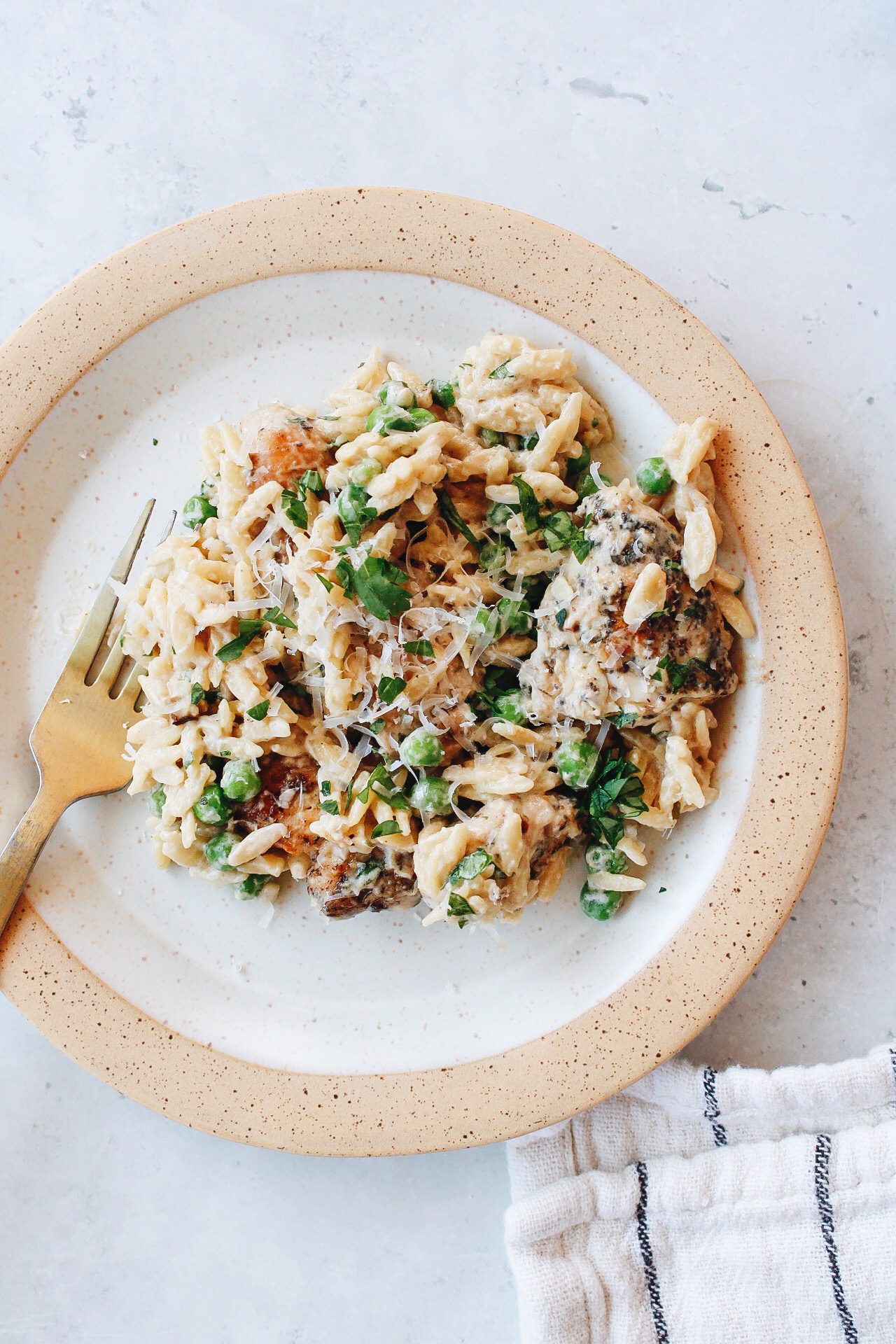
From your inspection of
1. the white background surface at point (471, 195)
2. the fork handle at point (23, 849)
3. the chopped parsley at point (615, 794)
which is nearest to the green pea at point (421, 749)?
the chopped parsley at point (615, 794)

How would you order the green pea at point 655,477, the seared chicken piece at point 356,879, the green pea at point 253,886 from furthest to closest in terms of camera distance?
the green pea at point 253,886 → the green pea at point 655,477 → the seared chicken piece at point 356,879

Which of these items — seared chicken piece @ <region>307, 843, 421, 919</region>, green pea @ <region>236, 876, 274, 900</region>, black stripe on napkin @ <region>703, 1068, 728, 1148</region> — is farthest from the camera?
black stripe on napkin @ <region>703, 1068, 728, 1148</region>

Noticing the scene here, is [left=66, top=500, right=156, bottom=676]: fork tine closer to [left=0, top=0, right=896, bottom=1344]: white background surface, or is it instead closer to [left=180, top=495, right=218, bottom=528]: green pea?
[left=180, top=495, right=218, bottom=528]: green pea

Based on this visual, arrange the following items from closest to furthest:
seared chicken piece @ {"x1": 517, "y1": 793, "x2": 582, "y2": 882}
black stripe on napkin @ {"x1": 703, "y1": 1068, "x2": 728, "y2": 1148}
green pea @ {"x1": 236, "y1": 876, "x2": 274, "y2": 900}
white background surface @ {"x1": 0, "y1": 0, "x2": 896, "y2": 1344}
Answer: seared chicken piece @ {"x1": 517, "y1": 793, "x2": 582, "y2": 882} → green pea @ {"x1": 236, "y1": 876, "x2": 274, "y2": 900} → black stripe on napkin @ {"x1": 703, "y1": 1068, "x2": 728, "y2": 1148} → white background surface @ {"x1": 0, "y1": 0, "x2": 896, "y2": 1344}

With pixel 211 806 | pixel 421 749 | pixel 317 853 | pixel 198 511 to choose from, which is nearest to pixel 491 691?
pixel 421 749

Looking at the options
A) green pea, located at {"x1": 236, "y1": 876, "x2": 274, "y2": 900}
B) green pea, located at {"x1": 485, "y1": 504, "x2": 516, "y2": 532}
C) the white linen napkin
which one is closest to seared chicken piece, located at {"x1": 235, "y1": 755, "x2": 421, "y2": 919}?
green pea, located at {"x1": 236, "y1": 876, "x2": 274, "y2": 900}

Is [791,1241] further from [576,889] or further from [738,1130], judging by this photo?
[576,889]

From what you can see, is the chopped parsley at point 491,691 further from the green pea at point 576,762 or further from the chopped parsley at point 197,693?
the chopped parsley at point 197,693
